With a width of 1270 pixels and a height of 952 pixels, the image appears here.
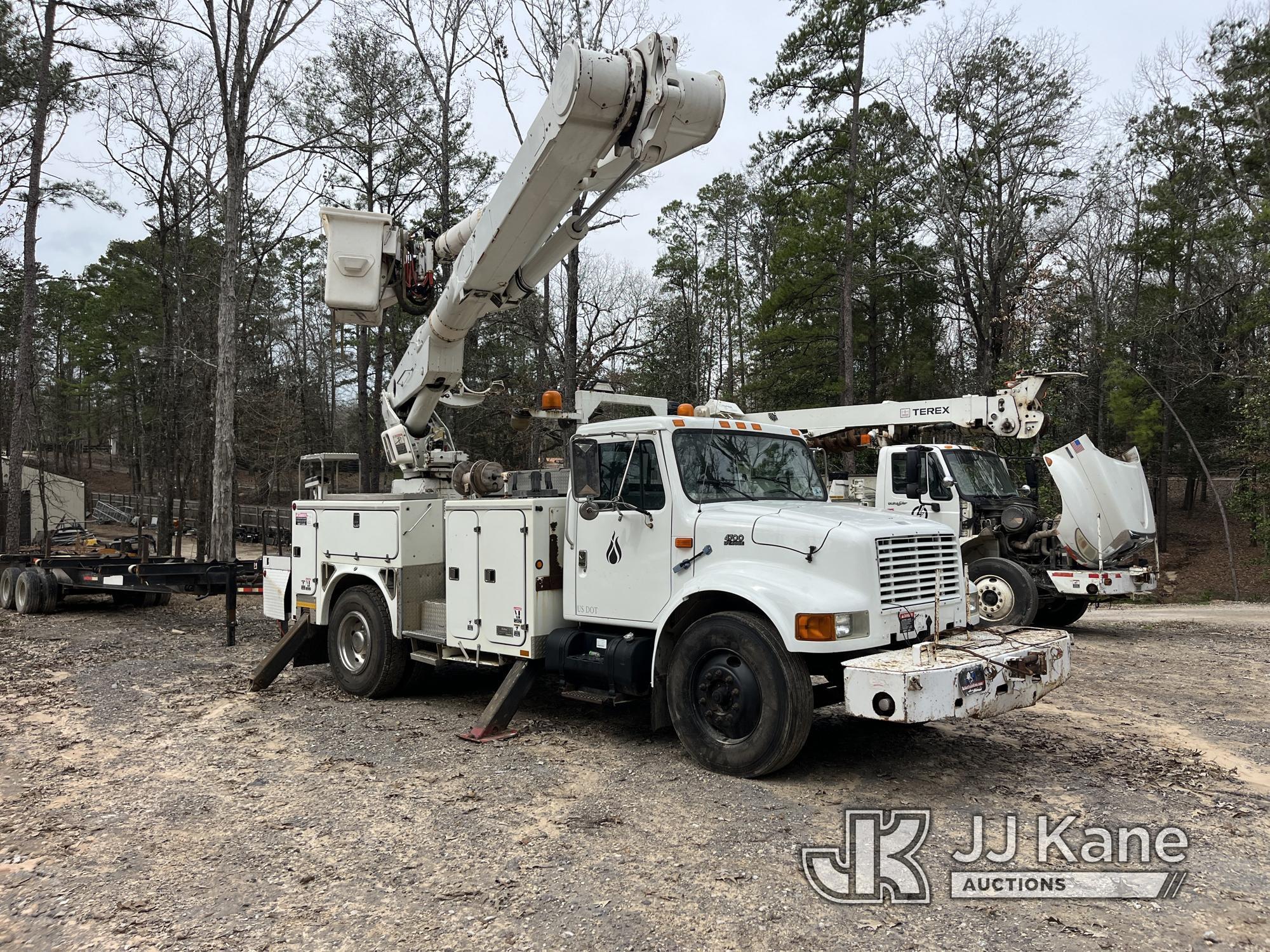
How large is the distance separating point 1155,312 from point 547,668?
80.5ft

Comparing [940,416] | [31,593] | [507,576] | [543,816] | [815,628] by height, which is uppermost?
[940,416]

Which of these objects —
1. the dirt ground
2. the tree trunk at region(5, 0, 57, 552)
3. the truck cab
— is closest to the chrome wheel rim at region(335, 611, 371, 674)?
the dirt ground

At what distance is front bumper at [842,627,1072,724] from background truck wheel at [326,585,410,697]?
14.8 feet

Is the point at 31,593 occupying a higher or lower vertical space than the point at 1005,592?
lower

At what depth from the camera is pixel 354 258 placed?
8531 millimetres

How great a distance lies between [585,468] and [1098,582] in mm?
8109

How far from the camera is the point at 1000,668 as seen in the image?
17.5 feet

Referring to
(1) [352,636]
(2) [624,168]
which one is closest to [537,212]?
(2) [624,168]

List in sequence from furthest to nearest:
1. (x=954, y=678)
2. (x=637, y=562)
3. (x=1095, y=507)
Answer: (x=1095, y=507) < (x=637, y=562) < (x=954, y=678)

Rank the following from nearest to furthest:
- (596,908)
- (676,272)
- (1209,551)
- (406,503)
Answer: (596,908), (406,503), (1209,551), (676,272)

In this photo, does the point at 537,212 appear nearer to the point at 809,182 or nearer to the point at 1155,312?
the point at 809,182

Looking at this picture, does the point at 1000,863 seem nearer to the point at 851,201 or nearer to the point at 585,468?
the point at 585,468

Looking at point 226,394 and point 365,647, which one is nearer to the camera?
point 365,647

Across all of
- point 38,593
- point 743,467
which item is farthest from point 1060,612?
point 38,593
